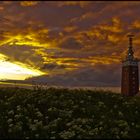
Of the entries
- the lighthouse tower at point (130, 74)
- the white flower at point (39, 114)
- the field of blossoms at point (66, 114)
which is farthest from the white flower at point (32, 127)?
the lighthouse tower at point (130, 74)

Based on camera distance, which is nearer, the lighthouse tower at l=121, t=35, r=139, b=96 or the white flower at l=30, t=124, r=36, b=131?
the white flower at l=30, t=124, r=36, b=131

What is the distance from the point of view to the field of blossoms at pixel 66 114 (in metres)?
19.1

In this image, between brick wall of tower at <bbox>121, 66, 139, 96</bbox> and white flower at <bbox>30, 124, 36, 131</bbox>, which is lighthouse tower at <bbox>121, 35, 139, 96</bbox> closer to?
brick wall of tower at <bbox>121, 66, 139, 96</bbox>

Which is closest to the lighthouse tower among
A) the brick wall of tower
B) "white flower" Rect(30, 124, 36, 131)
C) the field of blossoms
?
the brick wall of tower

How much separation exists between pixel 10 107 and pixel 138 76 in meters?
92.8

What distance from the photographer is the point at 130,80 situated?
108750 mm

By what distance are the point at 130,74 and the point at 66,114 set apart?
8840 cm

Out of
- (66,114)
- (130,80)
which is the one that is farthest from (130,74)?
(66,114)

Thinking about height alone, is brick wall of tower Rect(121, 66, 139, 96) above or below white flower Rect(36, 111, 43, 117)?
above

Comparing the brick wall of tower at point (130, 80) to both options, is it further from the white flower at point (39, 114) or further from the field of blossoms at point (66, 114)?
the white flower at point (39, 114)

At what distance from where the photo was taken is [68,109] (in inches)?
874

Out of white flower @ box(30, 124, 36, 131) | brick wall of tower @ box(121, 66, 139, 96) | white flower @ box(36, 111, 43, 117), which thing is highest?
brick wall of tower @ box(121, 66, 139, 96)

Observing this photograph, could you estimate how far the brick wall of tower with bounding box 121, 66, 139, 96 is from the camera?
10794 centimetres

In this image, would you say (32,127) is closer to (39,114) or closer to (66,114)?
(39,114)
